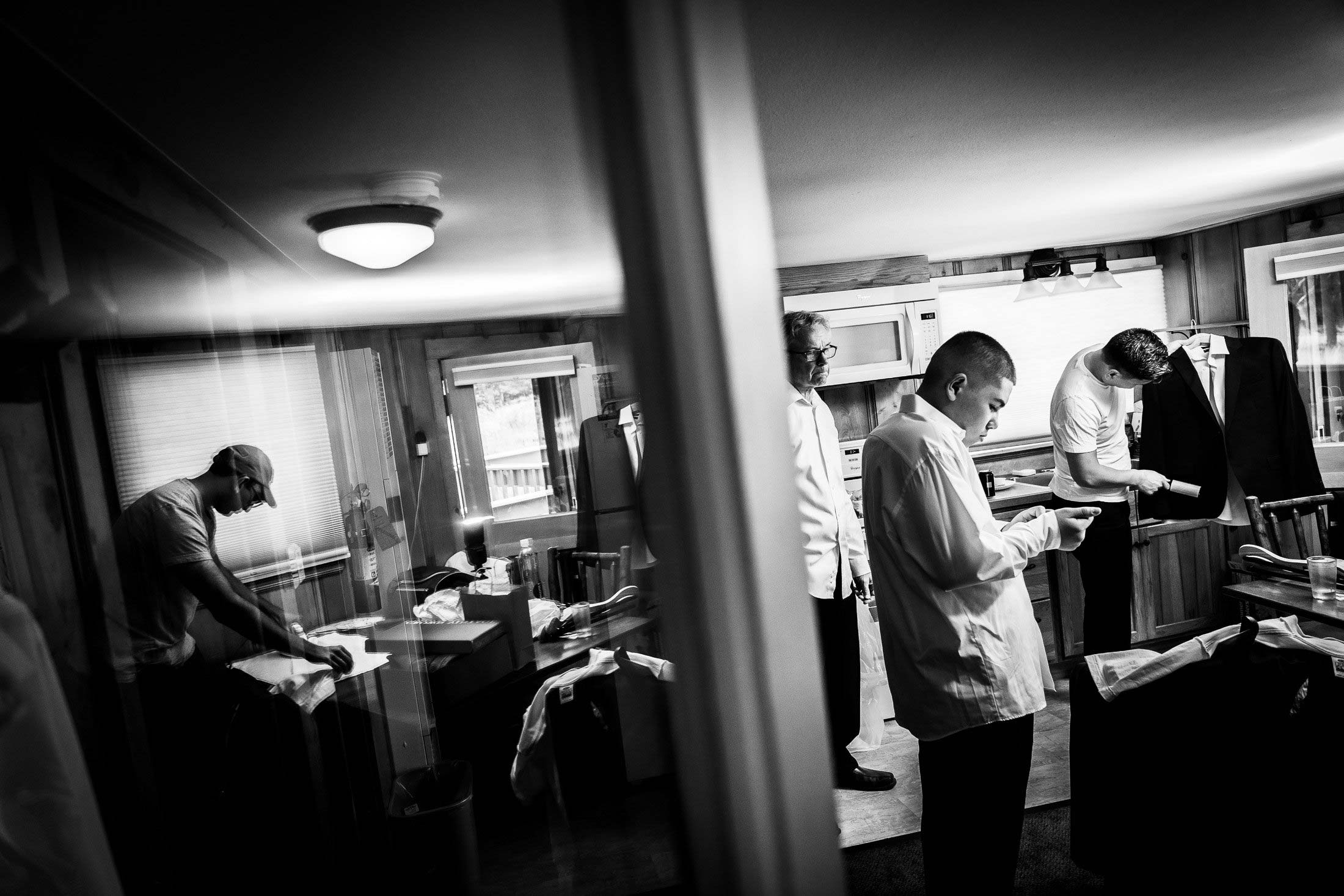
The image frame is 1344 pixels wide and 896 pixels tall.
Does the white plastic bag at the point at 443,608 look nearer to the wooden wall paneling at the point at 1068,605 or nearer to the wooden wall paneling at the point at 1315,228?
the wooden wall paneling at the point at 1068,605

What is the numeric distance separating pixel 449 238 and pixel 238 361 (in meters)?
0.29

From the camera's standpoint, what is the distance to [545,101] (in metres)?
0.64

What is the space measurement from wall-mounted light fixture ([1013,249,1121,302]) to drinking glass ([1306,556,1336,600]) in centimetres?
162

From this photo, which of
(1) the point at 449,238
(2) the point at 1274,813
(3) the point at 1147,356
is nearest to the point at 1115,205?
(3) the point at 1147,356

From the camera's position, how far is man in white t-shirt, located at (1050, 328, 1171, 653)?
2.68 m

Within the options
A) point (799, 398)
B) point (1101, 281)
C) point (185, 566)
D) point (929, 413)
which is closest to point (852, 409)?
point (1101, 281)

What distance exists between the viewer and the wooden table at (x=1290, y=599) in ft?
5.87

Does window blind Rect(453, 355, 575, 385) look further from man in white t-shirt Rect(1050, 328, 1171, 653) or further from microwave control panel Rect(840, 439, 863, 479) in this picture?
microwave control panel Rect(840, 439, 863, 479)

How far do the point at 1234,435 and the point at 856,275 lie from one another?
176 centimetres

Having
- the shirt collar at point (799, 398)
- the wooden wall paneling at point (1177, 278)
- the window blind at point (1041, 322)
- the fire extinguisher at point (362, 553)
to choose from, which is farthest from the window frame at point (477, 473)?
the wooden wall paneling at point (1177, 278)

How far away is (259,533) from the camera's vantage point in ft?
2.97

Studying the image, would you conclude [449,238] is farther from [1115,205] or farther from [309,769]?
[1115,205]

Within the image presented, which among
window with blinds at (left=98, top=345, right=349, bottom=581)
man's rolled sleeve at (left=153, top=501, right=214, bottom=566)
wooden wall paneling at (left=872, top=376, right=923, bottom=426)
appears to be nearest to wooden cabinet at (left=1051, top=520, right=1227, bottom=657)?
wooden wall paneling at (left=872, top=376, right=923, bottom=426)

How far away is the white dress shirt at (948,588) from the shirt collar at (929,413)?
0.04 metres
